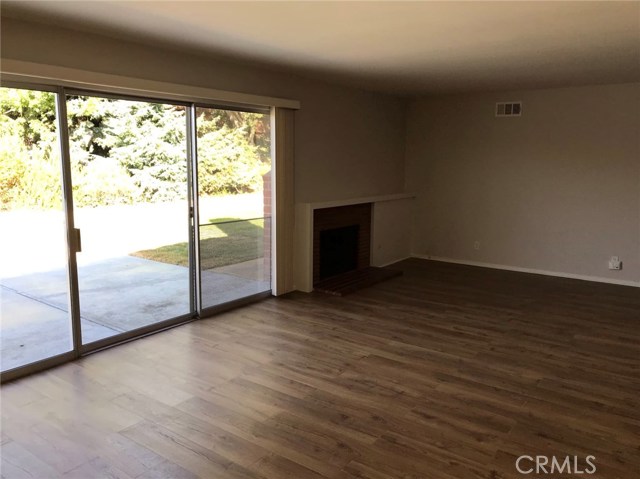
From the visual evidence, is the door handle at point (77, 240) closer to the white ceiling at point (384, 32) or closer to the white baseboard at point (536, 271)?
the white ceiling at point (384, 32)

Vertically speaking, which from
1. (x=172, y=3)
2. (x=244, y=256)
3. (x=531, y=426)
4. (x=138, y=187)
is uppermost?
(x=172, y=3)

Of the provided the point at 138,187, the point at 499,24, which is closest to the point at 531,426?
the point at 499,24

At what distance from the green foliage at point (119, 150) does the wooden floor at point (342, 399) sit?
1.19 metres

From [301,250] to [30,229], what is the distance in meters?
2.68

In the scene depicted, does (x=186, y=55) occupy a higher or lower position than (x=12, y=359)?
higher

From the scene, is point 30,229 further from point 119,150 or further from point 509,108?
point 509,108

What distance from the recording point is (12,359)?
11.0 ft

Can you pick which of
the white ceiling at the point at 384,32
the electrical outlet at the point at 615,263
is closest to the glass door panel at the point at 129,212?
the white ceiling at the point at 384,32

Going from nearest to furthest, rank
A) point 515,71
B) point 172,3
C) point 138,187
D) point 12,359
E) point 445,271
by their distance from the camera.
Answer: point 172,3 → point 12,359 → point 138,187 → point 515,71 → point 445,271

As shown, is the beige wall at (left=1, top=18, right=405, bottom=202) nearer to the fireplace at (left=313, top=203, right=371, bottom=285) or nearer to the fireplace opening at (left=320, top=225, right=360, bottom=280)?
the fireplace at (left=313, top=203, right=371, bottom=285)

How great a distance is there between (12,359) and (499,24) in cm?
388

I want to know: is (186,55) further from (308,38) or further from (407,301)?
(407,301)

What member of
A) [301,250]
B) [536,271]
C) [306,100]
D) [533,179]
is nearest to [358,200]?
[301,250]

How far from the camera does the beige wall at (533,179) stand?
5.73m
